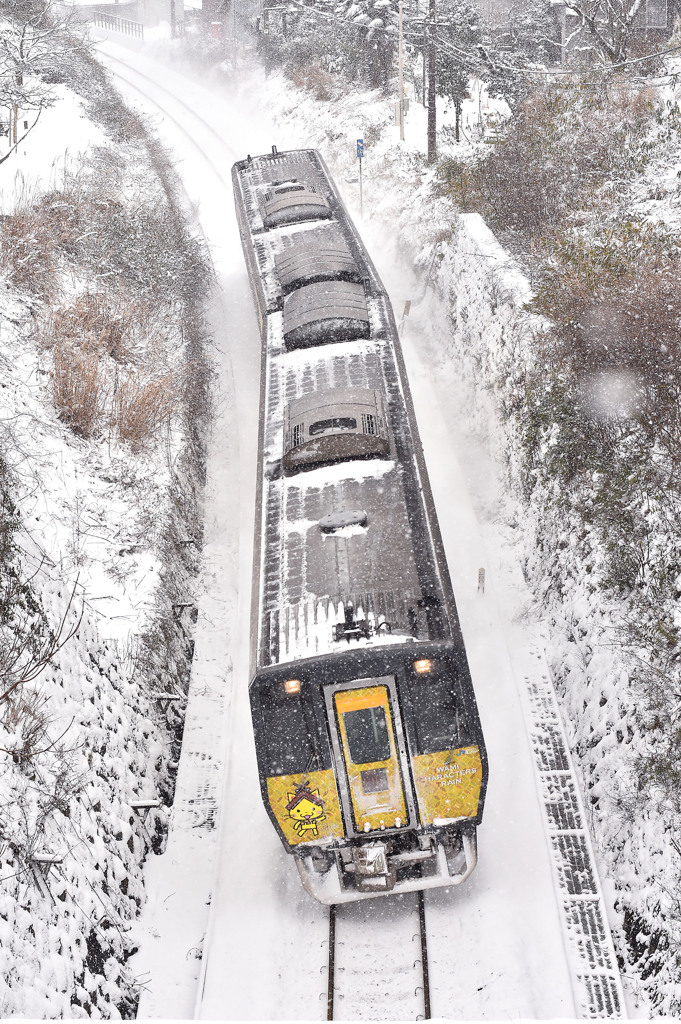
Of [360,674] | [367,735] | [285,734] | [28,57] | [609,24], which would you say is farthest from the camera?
[609,24]

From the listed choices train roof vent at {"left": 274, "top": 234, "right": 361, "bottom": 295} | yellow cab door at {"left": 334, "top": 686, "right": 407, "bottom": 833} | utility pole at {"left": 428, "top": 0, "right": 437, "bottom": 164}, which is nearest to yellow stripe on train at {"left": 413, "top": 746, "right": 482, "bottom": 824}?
yellow cab door at {"left": 334, "top": 686, "right": 407, "bottom": 833}

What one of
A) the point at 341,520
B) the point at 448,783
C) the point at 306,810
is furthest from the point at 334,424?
the point at 306,810

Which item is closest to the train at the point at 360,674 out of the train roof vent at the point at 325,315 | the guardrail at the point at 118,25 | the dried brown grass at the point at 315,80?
the train roof vent at the point at 325,315

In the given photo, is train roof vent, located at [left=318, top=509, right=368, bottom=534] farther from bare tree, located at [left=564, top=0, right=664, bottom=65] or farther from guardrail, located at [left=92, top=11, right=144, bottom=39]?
guardrail, located at [left=92, top=11, right=144, bottom=39]

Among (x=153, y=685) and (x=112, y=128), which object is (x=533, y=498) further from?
(x=112, y=128)

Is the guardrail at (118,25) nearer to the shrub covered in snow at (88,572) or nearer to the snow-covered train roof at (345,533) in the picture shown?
the shrub covered in snow at (88,572)

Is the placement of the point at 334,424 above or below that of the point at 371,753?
above

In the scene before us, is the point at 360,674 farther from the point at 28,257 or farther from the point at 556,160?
the point at 556,160
